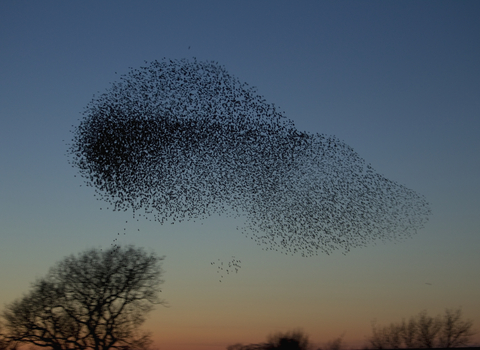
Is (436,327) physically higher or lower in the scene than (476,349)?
higher

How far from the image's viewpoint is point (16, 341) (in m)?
30.3

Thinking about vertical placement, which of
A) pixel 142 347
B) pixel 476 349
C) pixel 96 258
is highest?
pixel 96 258

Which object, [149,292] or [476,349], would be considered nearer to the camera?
[476,349]

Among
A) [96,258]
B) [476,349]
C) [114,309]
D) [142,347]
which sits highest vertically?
[96,258]

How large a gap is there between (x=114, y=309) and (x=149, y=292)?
2.38 m

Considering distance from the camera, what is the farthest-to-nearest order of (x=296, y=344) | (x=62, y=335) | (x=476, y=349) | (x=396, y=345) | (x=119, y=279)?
(x=396, y=345) < (x=119, y=279) < (x=62, y=335) < (x=476, y=349) < (x=296, y=344)

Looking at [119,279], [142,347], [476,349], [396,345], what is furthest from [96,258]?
[396,345]

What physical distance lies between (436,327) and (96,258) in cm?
3078

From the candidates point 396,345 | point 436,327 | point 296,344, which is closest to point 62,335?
point 296,344

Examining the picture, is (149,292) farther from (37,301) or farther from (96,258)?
(37,301)

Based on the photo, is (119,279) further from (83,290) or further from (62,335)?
(62,335)

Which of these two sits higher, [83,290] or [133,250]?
[133,250]

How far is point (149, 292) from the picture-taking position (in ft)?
105

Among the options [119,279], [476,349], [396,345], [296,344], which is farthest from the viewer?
[396,345]
